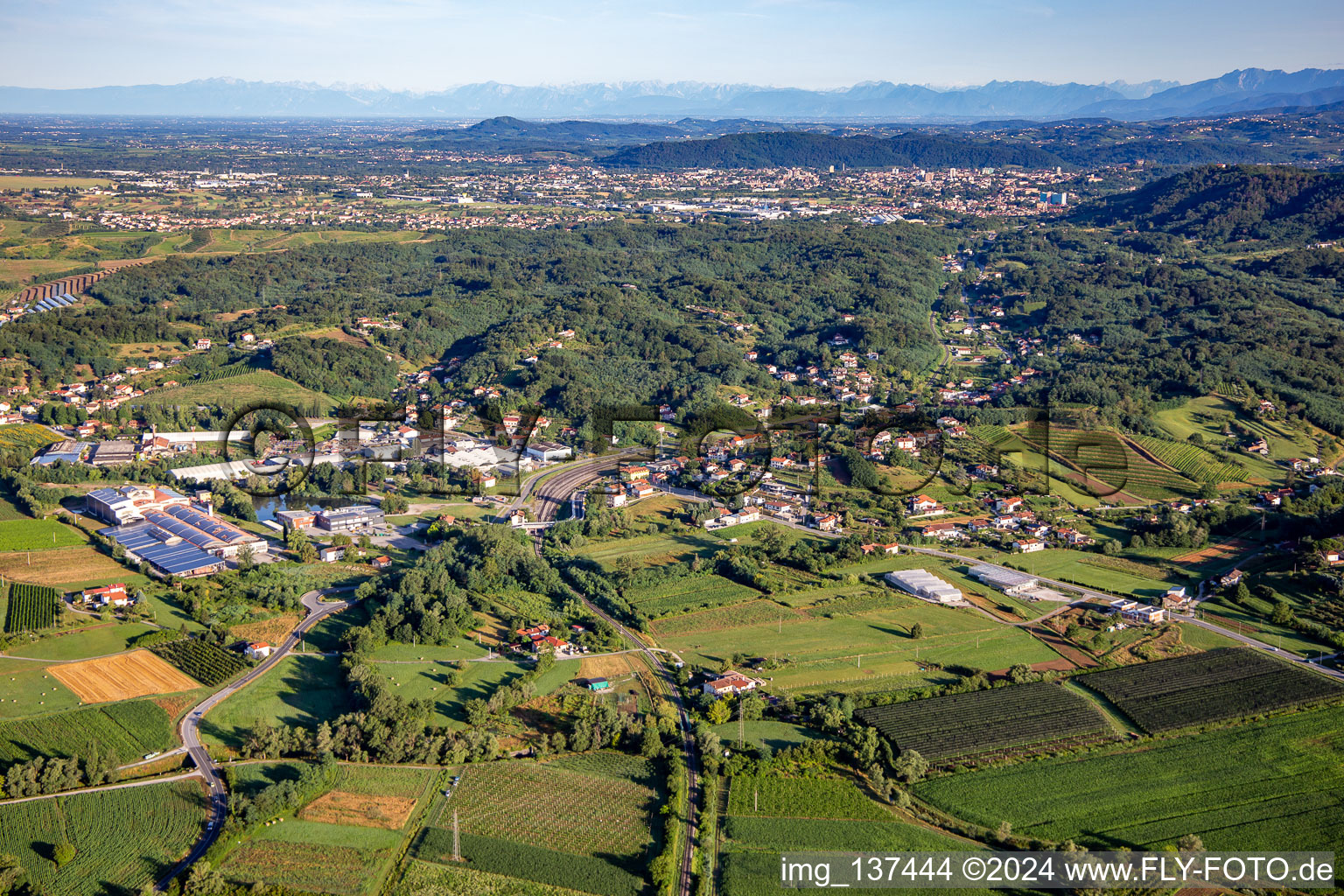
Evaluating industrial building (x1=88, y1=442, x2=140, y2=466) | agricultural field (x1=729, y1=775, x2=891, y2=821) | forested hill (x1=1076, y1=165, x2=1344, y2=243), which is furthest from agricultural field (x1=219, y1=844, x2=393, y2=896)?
forested hill (x1=1076, y1=165, x2=1344, y2=243)

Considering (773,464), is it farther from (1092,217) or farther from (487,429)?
(1092,217)

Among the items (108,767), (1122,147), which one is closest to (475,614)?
(108,767)

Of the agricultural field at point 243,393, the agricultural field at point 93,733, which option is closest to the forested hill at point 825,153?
the agricultural field at point 243,393

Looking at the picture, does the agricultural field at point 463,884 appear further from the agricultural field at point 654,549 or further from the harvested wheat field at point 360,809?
the agricultural field at point 654,549

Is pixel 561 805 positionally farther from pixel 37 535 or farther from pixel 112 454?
pixel 112 454

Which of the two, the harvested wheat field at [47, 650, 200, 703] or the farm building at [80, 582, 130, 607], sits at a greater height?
the farm building at [80, 582, 130, 607]

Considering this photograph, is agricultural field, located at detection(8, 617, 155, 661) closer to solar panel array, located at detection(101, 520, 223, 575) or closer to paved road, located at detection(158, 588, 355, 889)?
solar panel array, located at detection(101, 520, 223, 575)
